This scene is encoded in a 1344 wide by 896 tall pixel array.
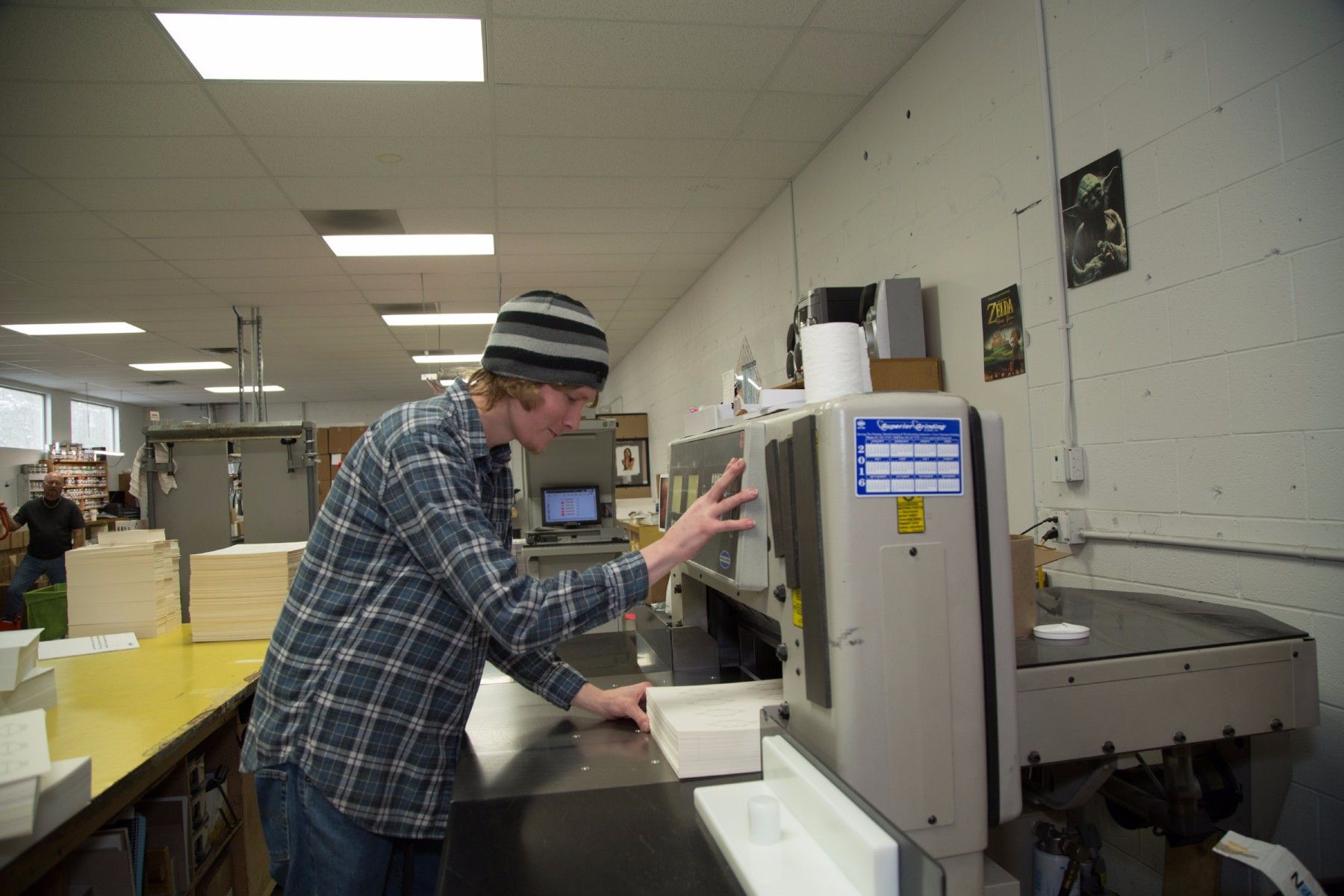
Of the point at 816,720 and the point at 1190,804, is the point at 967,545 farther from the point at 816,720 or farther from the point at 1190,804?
the point at 1190,804

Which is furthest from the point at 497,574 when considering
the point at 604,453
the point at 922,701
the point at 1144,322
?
the point at 604,453

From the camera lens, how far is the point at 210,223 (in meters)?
4.27

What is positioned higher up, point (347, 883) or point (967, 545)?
point (967, 545)

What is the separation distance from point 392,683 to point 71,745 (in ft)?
3.62

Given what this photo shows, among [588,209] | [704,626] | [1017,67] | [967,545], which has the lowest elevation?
[704,626]

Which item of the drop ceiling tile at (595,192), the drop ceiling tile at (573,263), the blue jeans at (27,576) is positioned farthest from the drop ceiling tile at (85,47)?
the blue jeans at (27,576)

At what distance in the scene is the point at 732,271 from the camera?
512 centimetres

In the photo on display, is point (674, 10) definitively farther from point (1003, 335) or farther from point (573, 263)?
point (573, 263)

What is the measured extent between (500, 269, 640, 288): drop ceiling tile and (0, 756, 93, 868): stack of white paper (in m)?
4.61

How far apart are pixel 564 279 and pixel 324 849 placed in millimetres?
5110

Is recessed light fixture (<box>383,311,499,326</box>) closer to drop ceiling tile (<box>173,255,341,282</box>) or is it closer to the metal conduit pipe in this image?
drop ceiling tile (<box>173,255,341,282</box>)

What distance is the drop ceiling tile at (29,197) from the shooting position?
3.60 m

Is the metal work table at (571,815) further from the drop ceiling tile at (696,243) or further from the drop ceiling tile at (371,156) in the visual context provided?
the drop ceiling tile at (696,243)

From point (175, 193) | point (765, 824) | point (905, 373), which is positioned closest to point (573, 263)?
point (175, 193)
